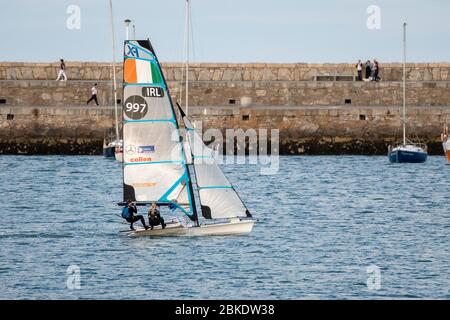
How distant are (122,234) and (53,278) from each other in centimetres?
662

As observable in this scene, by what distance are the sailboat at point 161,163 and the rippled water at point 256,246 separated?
21.4 inches

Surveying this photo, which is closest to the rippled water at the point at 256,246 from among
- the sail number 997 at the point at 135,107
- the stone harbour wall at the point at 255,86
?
the sail number 997 at the point at 135,107

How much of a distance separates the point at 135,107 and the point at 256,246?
4581 mm

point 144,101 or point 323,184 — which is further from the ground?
point 144,101

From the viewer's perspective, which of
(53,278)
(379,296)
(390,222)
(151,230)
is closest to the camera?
(379,296)

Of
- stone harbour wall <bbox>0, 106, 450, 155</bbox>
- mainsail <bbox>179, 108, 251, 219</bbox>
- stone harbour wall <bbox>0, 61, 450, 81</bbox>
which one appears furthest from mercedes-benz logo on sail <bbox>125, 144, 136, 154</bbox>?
stone harbour wall <bbox>0, 61, 450, 81</bbox>

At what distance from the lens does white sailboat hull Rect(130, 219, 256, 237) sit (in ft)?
115

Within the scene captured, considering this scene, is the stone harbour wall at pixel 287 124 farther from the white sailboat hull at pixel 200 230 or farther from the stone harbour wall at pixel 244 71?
the white sailboat hull at pixel 200 230

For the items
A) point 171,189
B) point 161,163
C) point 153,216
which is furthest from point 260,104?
point 153,216

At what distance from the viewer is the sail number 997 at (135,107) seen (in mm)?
34969

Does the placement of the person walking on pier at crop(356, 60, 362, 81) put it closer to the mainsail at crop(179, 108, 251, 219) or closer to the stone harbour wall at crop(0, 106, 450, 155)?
the stone harbour wall at crop(0, 106, 450, 155)

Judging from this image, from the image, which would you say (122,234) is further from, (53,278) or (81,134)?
(81,134)
